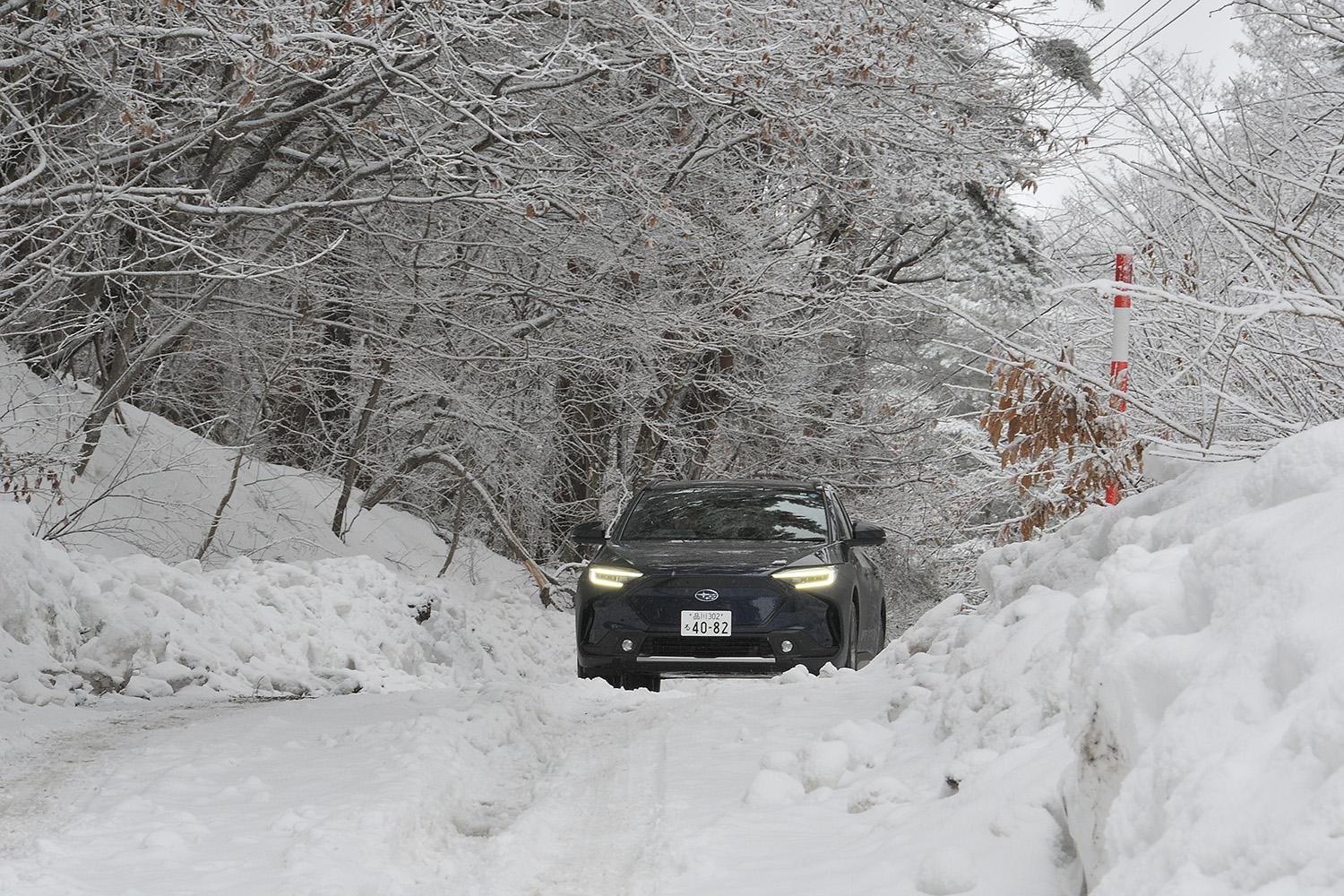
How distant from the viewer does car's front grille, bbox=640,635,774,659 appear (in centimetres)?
888

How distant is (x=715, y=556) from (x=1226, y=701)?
614 cm

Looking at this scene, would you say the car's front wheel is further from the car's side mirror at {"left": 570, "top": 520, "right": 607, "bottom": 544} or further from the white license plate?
the car's side mirror at {"left": 570, "top": 520, "right": 607, "bottom": 544}

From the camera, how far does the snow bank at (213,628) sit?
9180 millimetres

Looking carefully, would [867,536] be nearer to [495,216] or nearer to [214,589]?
[495,216]

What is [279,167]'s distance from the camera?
14172mm

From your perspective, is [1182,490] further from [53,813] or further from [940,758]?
[53,813]

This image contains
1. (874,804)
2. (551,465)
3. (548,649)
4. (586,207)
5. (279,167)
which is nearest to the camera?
(874,804)

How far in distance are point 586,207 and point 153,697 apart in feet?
19.1

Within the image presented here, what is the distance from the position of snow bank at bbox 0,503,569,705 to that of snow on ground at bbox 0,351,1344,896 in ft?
0.13

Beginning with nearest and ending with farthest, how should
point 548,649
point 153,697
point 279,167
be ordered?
point 153,697 < point 279,167 < point 548,649

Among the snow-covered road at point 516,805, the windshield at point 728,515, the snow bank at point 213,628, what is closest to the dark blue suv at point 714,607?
the windshield at point 728,515

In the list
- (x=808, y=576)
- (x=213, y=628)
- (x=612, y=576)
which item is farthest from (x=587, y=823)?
(x=213, y=628)

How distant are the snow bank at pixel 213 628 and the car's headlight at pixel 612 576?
8.21ft

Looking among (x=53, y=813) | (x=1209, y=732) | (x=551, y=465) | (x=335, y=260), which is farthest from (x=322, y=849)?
(x=551, y=465)
